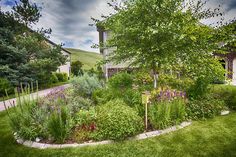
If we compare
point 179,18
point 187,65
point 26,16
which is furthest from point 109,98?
point 26,16

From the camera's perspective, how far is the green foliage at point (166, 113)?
539 centimetres

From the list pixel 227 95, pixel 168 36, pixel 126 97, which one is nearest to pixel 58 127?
pixel 126 97

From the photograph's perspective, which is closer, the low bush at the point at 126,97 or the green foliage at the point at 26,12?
the low bush at the point at 126,97

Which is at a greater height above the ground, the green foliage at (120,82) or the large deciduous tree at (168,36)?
the large deciduous tree at (168,36)

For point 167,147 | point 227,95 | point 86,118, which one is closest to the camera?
point 167,147

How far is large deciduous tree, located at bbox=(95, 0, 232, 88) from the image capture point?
6629mm

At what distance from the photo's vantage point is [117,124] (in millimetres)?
4816

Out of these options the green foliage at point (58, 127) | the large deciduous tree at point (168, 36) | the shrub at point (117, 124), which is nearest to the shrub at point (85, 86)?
the large deciduous tree at point (168, 36)

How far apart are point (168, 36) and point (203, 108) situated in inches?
109

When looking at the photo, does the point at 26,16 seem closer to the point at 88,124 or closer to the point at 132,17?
the point at 132,17

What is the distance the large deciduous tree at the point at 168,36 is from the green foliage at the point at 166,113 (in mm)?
1625

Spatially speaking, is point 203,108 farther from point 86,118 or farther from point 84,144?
point 84,144

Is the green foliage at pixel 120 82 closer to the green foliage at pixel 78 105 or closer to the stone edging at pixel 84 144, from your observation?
the green foliage at pixel 78 105

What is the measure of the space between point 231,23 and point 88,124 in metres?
6.25
